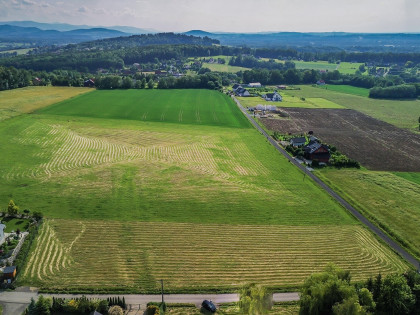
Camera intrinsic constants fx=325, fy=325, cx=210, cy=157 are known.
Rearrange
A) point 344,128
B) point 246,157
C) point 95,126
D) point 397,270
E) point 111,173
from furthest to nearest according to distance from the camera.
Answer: point 344,128 < point 95,126 < point 246,157 < point 111,173 < point 397,270

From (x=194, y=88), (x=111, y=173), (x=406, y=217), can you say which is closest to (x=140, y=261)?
(x=111, y=173)

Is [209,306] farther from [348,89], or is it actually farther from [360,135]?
[348,89]

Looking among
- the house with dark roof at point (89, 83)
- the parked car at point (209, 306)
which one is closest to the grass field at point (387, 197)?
the parked car at point (209, 306)

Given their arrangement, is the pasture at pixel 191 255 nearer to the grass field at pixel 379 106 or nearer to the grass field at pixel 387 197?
the grass field at pixel 387 197

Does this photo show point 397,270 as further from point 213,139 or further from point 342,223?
point 213,139

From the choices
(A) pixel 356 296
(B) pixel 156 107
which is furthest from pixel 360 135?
(A) pixel 356 296
